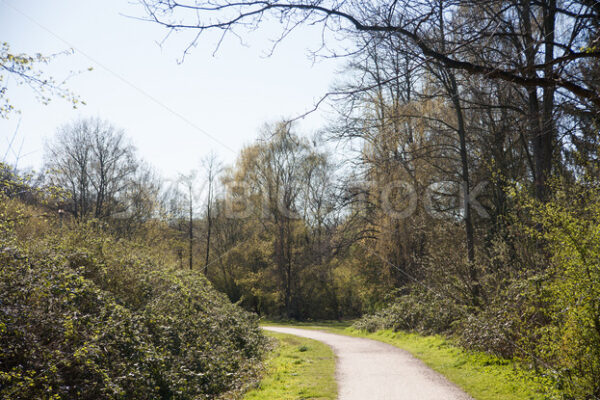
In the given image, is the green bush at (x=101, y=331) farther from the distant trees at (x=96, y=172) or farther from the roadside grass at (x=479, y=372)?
the distant trees at (x=96, y=172)

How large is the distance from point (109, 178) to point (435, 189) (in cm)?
2238

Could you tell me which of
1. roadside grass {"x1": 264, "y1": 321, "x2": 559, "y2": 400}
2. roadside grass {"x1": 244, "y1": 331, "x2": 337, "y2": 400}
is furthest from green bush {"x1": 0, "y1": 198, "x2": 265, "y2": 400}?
roadside grass {"x1": 264, "y1": 321, "x2": 559, "y2": 400}

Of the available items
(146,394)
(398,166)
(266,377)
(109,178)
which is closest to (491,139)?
(398,166)

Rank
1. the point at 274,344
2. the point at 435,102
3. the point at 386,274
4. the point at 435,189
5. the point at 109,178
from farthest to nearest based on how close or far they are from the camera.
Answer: the point at 109,178 < the point at 386,274 < the point at 435,189 < the point at 435,102 < the point at 274,344

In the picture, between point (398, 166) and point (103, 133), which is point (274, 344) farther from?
point (103, 133)

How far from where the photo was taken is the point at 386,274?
22500 millimetres

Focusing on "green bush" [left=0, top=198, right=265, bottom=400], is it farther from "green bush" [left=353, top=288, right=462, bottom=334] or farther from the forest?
"green bush" [left=353, top=288, right=462, bottom=334]

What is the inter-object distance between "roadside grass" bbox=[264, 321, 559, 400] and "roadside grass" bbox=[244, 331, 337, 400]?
7.82ft

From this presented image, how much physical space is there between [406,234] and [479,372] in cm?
1257

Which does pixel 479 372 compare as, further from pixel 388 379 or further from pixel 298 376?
pixel 298 376

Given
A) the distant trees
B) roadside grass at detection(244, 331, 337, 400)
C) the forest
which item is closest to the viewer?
the forest

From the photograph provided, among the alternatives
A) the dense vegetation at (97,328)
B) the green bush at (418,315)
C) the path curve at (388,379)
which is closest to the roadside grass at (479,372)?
the path curve at (388,379)

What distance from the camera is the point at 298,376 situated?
9312mm

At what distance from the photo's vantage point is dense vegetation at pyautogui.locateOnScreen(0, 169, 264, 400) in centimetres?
614
